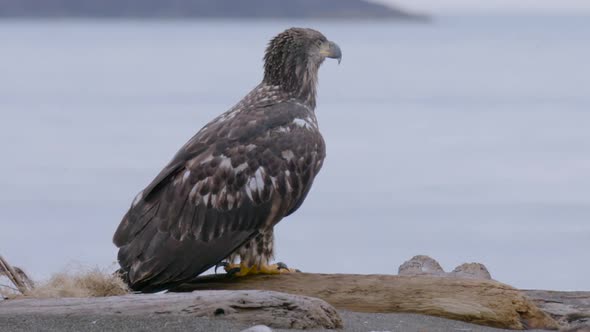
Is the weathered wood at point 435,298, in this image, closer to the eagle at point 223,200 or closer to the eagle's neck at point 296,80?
the eagle at point 223,200

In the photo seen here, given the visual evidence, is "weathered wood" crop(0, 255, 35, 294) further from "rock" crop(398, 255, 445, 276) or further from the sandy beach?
"rock" crop(398, 255, 445, 276)

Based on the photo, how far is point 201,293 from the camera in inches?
294

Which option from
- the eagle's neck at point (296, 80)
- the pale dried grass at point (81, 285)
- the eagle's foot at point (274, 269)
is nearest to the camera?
the pale dried grass at point (81, 285)

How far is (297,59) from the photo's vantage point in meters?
9.95

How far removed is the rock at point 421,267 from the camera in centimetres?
955

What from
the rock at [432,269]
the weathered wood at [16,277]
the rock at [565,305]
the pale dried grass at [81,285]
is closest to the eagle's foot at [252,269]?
the rock at [432,269]

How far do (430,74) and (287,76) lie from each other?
233ft

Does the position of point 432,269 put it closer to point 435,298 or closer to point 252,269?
point 252,269

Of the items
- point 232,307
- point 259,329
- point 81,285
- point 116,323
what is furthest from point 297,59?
point 259,329

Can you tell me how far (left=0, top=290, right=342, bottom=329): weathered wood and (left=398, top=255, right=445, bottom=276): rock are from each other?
7.01ft

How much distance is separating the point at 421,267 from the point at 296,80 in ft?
4.67

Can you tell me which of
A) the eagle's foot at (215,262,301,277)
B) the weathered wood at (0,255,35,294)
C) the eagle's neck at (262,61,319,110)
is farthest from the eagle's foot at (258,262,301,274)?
the weathered wood at (0,255,35,294)

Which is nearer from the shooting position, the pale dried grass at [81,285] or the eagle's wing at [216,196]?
the pale dried grass at [81,285]

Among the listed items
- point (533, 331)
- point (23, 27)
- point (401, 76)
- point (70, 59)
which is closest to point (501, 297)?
point (533, 331)
